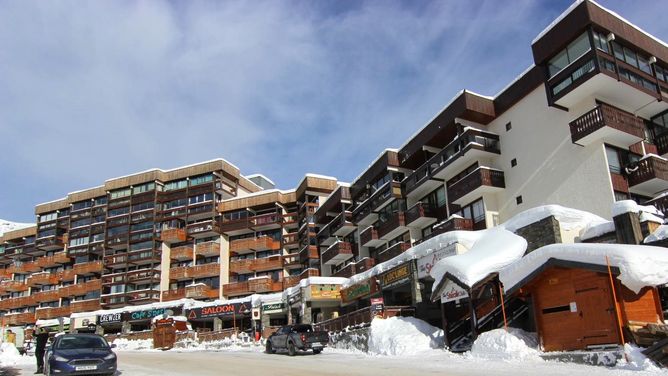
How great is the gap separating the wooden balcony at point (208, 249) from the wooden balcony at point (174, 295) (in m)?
4.90

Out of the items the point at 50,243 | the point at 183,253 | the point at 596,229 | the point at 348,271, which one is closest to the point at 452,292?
the point at 596,229

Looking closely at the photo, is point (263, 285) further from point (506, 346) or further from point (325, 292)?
point (506, 346)

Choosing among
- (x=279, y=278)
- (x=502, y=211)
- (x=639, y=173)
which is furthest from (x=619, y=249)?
(x=279, y=278)

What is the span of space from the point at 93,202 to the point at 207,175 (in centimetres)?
2046

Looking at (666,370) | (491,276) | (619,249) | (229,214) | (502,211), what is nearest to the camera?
(666,370)

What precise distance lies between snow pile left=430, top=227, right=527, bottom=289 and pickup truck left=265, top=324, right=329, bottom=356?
22.0ft

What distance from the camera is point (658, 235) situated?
759 inches

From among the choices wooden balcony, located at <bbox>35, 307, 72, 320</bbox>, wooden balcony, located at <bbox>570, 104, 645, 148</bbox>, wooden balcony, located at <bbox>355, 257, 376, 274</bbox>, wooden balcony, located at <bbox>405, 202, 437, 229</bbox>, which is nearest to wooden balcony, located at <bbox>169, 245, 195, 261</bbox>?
wooden balcony, located at <bbox>35, 307, 72, 320</bbox>

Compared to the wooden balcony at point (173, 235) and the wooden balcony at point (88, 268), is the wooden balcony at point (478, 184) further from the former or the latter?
the wooden balcony at point (88, 268)

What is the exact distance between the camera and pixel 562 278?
55.1 ft

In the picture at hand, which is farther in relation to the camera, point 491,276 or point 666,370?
point 491,276

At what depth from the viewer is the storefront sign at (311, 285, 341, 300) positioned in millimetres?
43469

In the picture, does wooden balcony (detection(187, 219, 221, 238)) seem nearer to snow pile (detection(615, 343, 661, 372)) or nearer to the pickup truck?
the pickup truck

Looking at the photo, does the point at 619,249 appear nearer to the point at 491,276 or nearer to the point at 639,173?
the point at 491,276
